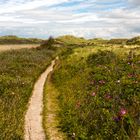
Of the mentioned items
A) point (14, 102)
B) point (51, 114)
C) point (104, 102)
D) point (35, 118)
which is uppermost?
point (14, 102)

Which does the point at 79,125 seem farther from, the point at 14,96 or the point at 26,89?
the point at 26,89

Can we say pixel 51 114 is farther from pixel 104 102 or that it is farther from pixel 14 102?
pixel 104 102

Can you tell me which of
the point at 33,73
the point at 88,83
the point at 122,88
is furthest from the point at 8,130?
the point at 33,73

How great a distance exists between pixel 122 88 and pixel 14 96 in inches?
238

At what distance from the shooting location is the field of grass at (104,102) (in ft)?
42.9

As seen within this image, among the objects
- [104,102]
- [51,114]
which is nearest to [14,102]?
[51,114]

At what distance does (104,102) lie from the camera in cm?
1611

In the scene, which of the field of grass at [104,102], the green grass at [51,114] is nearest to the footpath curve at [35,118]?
the green grass at [51,114]

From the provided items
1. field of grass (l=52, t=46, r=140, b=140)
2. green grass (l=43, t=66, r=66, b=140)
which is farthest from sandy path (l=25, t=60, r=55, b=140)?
field of grass (l=52, t=46, r=140, b=140)

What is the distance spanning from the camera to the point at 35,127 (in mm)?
15516

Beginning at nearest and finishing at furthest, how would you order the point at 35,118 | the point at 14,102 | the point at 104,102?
the point at 104,102, the point at 35,118, the point at 14,102

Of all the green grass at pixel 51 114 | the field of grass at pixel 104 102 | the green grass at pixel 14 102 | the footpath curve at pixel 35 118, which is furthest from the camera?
the green grass at pixel 51 114

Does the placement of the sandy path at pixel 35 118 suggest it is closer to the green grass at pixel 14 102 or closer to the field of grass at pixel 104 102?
the green grass at pixel 14 102

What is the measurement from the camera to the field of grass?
13.1 metres
